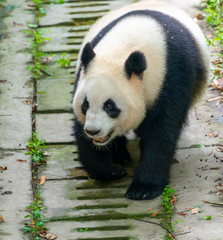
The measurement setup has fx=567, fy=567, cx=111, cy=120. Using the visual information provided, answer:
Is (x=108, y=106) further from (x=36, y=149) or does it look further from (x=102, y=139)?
(x=36, y=149)

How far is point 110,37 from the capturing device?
17.5ft

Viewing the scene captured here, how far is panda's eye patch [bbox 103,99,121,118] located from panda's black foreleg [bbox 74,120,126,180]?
0.64 m

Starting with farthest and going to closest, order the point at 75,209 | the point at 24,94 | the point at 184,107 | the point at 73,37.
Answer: the point at 73,37 → the point at 24,94 → the point at 184,107 → the point at 75,209

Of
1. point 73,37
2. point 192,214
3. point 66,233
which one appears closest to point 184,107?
point 192,214

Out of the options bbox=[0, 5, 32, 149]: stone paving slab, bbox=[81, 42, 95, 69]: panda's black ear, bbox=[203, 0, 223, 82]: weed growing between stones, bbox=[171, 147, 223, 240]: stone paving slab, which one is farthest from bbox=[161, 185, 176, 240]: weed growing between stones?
bbox=[203, 0, 223, 82]: weed growing between stones

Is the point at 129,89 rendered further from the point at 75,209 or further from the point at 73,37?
the point at 73,37

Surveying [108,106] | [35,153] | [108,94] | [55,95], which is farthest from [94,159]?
[55,95]

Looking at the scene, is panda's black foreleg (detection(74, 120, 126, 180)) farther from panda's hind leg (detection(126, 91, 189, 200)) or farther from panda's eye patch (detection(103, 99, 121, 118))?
panda's eye patch (detection(103, 99, 121, 118))

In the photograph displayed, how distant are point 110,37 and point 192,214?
5.90 feet

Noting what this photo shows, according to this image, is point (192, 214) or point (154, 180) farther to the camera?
point (154, 180)

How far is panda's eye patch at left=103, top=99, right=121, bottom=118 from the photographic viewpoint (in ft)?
16.0

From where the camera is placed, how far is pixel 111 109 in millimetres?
4930

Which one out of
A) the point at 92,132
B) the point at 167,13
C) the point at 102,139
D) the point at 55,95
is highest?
the point at 167,13

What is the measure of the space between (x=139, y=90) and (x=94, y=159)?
3.01 ft
